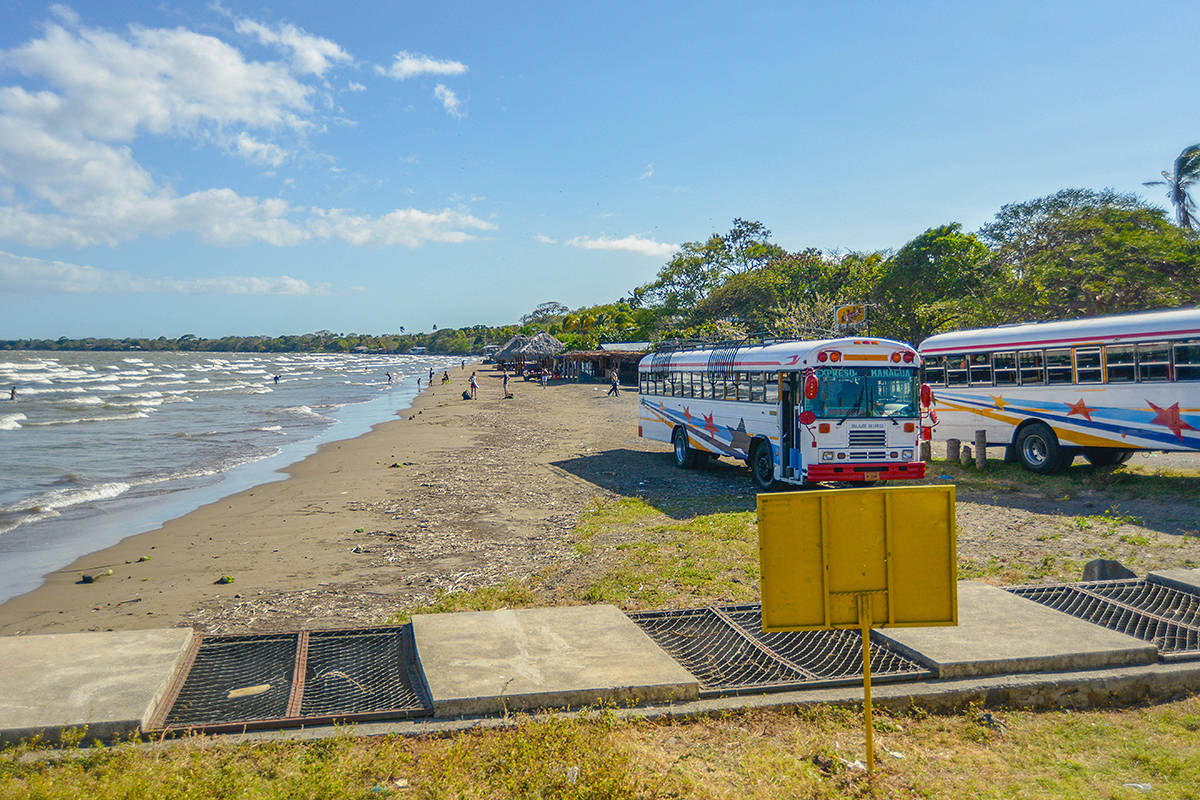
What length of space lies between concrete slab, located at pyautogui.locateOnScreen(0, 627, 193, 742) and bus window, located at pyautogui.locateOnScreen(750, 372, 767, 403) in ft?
36.4

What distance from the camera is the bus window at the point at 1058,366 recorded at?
51.8ft

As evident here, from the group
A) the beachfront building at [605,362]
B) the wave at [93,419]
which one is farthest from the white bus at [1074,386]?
the wave at [93,419]

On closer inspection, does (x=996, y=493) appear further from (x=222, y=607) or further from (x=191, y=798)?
(x=191, y=798)

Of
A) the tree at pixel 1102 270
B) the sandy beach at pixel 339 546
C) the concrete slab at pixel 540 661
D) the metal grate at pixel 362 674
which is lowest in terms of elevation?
the sandy beach at pixel 339 546

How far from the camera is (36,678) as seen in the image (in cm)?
579

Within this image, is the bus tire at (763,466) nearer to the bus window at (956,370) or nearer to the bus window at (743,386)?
the bus window at (743,386)

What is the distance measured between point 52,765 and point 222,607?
513 centimetres

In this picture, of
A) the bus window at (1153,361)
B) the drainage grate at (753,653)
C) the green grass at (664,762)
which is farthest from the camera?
the bus window at (1153,361)

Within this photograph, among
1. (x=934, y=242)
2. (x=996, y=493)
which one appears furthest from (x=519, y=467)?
(x=934, y=242)

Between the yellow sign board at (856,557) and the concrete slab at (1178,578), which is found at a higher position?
the yellow sign board at (856,557)

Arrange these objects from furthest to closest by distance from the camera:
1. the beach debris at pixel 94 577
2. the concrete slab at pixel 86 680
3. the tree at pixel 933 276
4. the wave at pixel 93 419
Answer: the tree at pixel 933 276 < the wave at pixel 93 419 < the beach debris at pixel 94 577 < the concrete slab at pixel 86 680

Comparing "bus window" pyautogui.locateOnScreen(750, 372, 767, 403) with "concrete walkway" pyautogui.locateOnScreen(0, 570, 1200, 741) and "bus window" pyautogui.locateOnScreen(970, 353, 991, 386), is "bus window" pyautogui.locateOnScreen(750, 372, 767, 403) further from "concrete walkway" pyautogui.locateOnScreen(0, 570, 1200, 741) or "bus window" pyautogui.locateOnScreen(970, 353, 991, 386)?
"concrete walkway" pyautogui.locateOnScreen(0, 570, 1200, 741)

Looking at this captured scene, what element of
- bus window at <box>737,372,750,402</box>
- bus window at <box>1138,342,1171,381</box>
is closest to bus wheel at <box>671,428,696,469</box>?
bus window at <box>737,372,750,402</box>

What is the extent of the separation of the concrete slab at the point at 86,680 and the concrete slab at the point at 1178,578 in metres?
9.48
